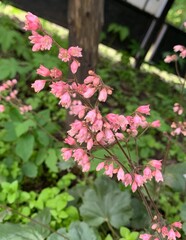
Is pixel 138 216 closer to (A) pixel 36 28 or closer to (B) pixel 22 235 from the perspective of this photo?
(B) pixel 22 235

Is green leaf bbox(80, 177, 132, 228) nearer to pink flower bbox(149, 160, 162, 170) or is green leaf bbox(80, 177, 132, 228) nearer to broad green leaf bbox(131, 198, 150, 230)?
broad green leaf bbox(131, 198, 150, 230)

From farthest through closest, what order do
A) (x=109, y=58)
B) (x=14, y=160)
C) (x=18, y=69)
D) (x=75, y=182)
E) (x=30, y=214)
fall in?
(x=109, y=58) → (x=18, y=69) → (x=75, y=182) → (x=14, y=160) → (x=30, y=214)

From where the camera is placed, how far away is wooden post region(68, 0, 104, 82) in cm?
246

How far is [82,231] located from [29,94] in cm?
219

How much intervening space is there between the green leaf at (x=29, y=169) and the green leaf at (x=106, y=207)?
0.47 m

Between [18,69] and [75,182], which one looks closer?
[75,182]

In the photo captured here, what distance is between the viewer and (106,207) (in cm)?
208

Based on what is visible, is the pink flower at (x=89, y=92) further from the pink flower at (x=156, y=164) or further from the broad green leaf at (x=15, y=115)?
the broad green leaf at (x=15, y=115)

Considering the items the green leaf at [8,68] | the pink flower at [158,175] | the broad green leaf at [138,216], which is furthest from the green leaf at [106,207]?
the green leaf at [8,68]

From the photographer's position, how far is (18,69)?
291 centimetres

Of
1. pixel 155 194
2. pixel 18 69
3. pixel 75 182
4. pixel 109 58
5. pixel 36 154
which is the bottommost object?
pixel 109 58

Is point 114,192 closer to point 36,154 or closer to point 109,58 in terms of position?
point 36,154

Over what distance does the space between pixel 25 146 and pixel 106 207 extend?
2.41 feet

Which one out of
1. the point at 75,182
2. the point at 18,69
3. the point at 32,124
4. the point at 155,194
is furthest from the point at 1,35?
the point at 155,194
